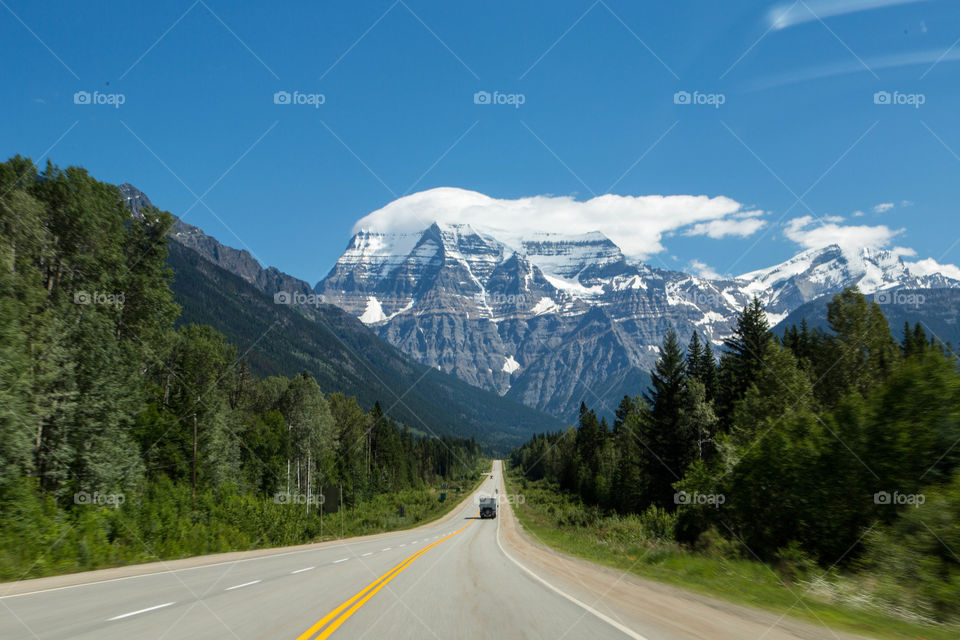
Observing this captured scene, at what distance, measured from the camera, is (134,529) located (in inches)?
928

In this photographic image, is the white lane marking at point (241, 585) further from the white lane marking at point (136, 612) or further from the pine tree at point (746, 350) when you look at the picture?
the pine tree at point (746, 350)

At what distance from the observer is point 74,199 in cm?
3525

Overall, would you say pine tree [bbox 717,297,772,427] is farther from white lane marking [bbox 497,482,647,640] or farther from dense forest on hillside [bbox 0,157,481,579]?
white lane marking [bbox 497,482,647,640]

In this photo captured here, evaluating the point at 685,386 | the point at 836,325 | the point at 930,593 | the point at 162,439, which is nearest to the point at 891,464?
the point at 930,593

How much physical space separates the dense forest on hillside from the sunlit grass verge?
0.23ft

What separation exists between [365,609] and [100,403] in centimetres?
3002

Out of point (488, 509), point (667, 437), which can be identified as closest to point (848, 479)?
point (667, 437)

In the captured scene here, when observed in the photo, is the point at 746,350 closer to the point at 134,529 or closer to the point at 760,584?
the point at 760,584

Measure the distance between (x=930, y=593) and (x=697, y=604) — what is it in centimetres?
384

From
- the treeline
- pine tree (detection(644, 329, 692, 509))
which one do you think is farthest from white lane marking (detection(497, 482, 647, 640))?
pine tree (detection(644, 329, 692, 509))

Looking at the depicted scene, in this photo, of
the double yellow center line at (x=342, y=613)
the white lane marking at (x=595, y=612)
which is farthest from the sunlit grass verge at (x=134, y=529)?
the white lane marking at (x=595, y=612)

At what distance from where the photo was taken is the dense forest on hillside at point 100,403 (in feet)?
70.2

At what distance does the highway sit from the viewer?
317 inches

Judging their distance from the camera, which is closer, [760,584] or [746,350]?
[760,584]
